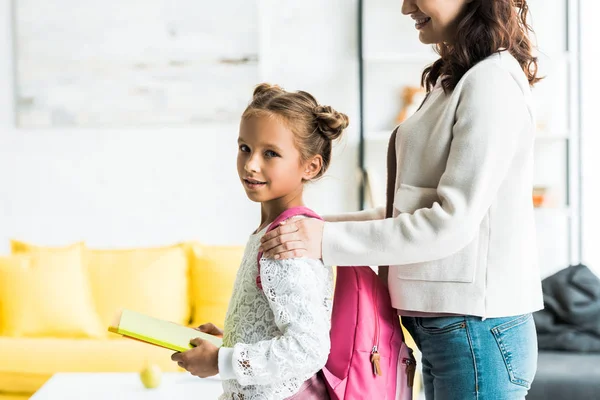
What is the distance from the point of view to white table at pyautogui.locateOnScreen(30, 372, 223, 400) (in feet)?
7.23

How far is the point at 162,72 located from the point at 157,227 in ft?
2.67

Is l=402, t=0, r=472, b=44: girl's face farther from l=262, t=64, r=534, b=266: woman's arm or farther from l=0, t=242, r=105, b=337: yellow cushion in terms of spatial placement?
l=0, t=242, r=105, b=337: yellow cushion

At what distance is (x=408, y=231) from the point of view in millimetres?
1170

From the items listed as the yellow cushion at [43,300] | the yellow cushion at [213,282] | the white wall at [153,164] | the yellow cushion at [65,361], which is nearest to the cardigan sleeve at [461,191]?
the yellow cushion at [65,361]

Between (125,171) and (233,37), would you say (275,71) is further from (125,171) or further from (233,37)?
(125,171)

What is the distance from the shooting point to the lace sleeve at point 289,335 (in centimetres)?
116

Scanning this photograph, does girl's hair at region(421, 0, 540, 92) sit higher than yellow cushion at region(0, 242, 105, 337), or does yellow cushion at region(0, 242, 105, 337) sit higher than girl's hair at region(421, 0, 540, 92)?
girl's hair at region(421, 0, 540, 92)

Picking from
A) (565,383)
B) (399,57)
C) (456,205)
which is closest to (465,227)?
(456,205)

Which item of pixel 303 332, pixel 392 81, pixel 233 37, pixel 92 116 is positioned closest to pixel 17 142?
pixel 92 116

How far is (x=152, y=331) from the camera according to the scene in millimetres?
1173

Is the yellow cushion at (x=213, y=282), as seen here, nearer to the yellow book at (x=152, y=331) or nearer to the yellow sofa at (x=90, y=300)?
the yellow sofa at (x=90, y=300)

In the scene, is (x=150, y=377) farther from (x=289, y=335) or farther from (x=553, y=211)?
(x=553, y=211)

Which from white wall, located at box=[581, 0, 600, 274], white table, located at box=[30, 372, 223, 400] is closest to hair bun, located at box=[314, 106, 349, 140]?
white table, located at box=[30, 372, 223, 400]

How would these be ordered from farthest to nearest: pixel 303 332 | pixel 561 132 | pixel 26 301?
pixel 561 132, pixel 26 301, pixel 303 332
